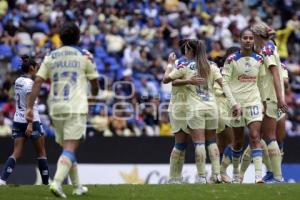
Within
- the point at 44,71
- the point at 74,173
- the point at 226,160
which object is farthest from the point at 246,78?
the point at 44,71

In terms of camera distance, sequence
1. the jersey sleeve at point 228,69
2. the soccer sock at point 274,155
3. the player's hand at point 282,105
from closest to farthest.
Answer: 1. the player's hand at point 282,105
2. the jersey sleeve at point 228,69
3. the soccer sock at point 274,155

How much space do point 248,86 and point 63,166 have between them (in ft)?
14.7

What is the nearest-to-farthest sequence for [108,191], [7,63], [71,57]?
1. [71,57]
2. [108,191]
3. [7,63]

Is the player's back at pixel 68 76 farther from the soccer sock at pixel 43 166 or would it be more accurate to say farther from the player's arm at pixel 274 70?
the soccer sock at pixel 43 166

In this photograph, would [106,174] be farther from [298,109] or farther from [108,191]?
[108,191]

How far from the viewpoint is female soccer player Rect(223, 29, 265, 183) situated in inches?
620

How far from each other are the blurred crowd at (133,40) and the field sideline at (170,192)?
835 cm

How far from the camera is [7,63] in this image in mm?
26672

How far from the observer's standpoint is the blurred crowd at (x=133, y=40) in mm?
24250

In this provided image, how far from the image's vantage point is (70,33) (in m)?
13.0

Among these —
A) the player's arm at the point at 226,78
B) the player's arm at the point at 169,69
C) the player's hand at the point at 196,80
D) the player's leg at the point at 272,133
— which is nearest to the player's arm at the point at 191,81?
the player's hand at the point at 196,80

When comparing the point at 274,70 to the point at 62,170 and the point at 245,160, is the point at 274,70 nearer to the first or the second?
the point at 245,160

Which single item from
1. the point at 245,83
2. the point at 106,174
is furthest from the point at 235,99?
the point at 106,174

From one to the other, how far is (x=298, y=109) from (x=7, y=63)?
8193 millimetres
